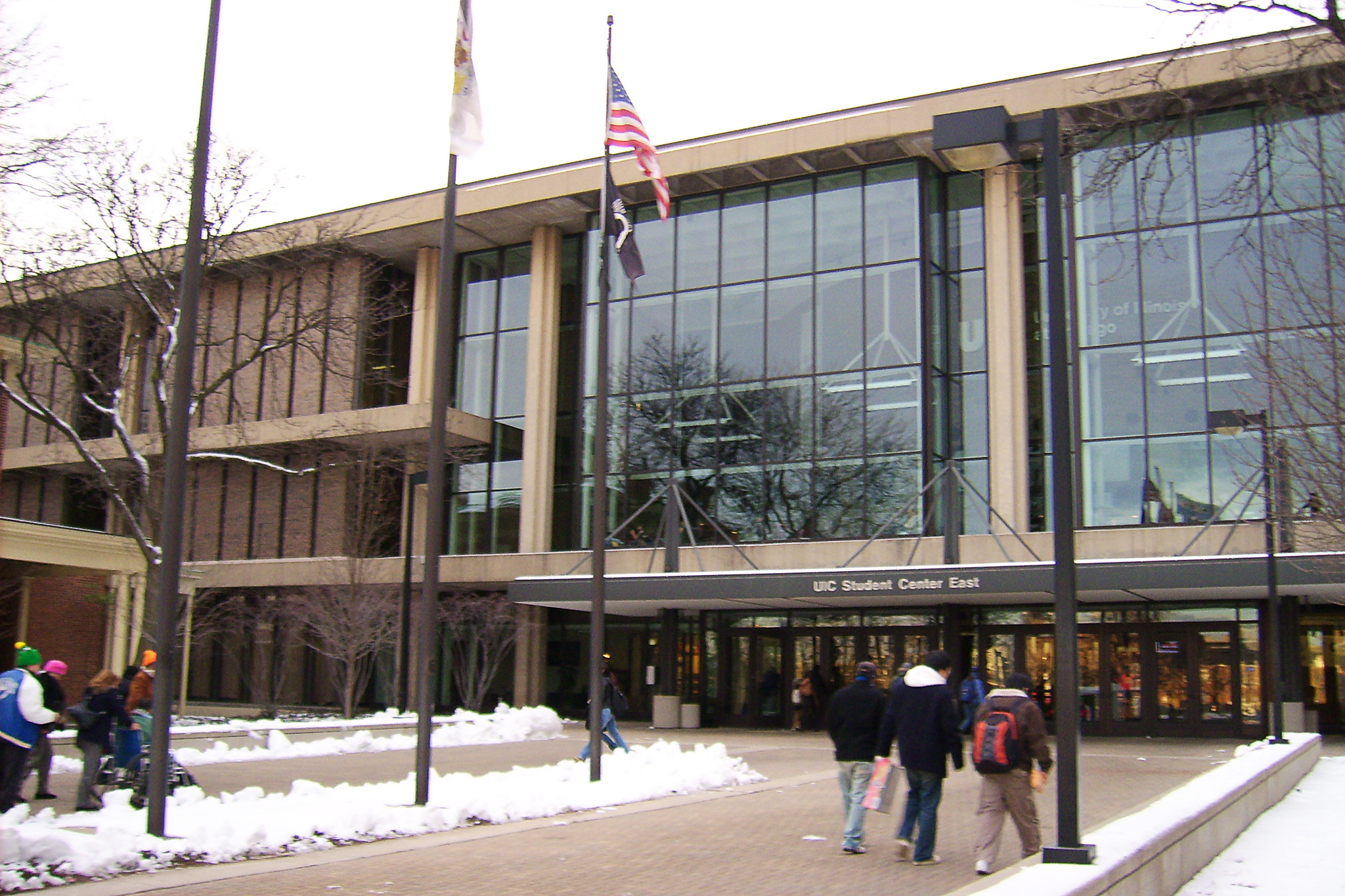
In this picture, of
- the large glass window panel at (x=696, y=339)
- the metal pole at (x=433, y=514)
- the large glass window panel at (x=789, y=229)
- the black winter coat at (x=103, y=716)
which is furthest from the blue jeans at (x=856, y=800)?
the large glass window panel at (x=789, y=229)

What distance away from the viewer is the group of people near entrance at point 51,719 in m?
10.9

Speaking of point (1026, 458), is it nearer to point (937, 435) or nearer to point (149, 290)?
point (937, 435)

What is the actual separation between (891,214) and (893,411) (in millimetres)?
5547

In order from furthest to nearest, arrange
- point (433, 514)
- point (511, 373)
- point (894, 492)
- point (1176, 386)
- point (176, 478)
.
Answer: point (511, 373) → point (894, 492) → point (1176, 386) → point (433, 514) → point (176, 478)

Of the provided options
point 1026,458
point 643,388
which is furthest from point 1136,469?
point 643,388

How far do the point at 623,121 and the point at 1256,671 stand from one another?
774 inches

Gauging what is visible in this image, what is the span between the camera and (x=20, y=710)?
10883mm

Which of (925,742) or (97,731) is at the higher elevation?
(925,742)

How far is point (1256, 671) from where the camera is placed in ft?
90.9

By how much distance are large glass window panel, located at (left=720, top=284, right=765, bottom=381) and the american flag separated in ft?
57.4

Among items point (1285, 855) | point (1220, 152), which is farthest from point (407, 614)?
point (1285, 855)

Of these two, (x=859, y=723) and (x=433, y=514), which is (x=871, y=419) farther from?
(x=859, y=723)

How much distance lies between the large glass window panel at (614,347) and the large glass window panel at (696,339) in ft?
5.87

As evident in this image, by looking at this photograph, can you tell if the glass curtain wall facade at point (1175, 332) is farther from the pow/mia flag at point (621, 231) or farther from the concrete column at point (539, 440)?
the concrete column at point (539, 440)
